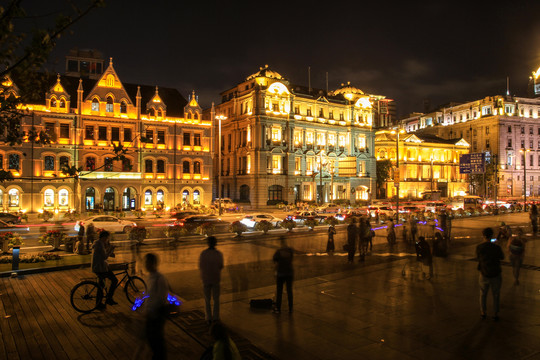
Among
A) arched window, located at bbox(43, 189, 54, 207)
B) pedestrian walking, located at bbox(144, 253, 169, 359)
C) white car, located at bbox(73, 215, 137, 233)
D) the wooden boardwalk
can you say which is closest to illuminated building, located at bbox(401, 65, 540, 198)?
white car, located at bbox(73, 215, 137, 233)

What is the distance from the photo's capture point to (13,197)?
146ft

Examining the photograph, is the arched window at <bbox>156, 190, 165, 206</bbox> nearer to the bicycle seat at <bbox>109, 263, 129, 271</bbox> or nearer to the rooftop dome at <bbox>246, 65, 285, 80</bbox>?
the rooftop dome at <bbox>246, 65, 285, 80</bbox>

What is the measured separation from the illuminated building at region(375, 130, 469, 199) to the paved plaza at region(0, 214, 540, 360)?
2863 inches

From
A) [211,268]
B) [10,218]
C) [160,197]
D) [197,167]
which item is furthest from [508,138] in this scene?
[211,268]

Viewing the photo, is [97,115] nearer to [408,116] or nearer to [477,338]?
[477,338]

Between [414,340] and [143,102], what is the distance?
51.6m

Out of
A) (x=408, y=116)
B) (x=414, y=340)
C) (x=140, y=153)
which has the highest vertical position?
(x=408, y=116)

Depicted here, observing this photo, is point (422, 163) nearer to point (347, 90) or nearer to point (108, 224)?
point (347, 90)

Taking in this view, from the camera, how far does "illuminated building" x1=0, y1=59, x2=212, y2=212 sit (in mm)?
45281

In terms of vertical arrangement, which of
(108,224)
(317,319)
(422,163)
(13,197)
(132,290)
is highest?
(422,163)

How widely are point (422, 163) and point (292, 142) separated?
39376 millimetres

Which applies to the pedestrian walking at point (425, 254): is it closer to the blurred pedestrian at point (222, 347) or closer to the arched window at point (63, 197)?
the blurred pedestrian at point (222, 347)

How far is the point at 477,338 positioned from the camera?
358 inches

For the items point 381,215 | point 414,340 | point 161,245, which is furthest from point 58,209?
point 414,340
